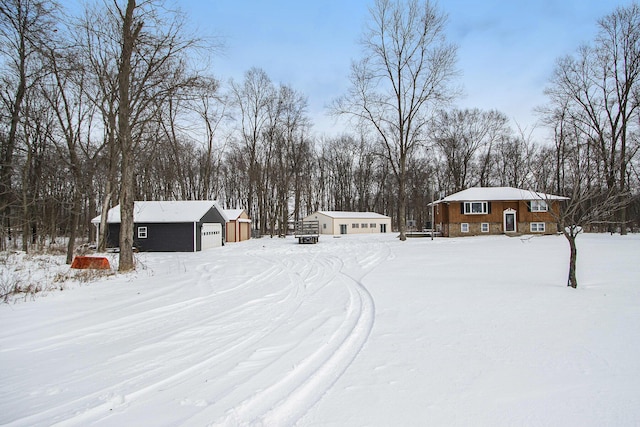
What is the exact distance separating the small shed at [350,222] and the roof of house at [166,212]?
18423mm

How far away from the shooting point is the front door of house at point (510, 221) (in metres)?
31.6

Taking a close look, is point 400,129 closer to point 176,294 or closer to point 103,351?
point 176,294

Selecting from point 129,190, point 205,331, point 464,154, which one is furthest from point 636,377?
point 464,154

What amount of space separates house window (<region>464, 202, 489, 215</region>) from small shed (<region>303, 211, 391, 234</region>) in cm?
1615

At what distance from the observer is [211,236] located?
2745 centimetres

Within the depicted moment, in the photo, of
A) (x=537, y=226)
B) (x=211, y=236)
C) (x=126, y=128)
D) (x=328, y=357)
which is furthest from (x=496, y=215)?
(x=328, y=357)

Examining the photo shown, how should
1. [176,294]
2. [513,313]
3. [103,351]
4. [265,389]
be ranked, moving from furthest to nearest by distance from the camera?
[176,294]
[513,313]
[103,351]
[265,389]

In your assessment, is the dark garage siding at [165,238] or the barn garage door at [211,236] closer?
the dark garage siding at [165,238]

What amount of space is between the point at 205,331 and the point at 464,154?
42550 millimetres

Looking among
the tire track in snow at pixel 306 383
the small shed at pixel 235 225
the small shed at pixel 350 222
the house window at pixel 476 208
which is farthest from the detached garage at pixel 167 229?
the house window at pixel 476 208

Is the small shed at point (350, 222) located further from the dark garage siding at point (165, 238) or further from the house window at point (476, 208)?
the dark garage siding at point (165, 238)

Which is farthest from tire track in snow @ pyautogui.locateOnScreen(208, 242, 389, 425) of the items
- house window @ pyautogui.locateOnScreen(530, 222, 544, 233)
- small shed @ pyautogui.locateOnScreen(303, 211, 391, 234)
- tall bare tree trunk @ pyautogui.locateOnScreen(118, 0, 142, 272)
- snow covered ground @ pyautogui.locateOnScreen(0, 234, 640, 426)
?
small shed @ pyautogui.locateOnScreen(303, 211, 391, 234)

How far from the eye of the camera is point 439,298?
24.2 ft

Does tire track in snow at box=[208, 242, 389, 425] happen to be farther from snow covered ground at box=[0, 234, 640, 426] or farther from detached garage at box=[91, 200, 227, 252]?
detached garage at box=[91, 200, 227, 252]
